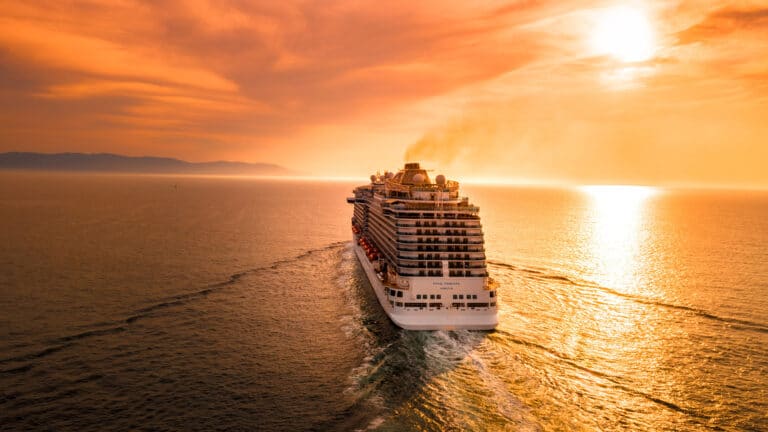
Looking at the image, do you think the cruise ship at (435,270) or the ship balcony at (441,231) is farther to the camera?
the ship balcony at (441,231)

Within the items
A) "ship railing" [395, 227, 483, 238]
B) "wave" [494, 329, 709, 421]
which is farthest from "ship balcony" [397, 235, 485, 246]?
"wave" [494, 329, 709, 421]

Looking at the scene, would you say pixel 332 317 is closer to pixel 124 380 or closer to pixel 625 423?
pixel 124 380

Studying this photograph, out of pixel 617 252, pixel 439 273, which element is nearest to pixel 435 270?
pixel 439 273

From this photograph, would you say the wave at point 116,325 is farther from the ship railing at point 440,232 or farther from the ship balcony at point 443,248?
the ship railing at point 440,232

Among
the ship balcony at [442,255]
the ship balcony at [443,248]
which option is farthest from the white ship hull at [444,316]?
the ship balcony at [443,248]

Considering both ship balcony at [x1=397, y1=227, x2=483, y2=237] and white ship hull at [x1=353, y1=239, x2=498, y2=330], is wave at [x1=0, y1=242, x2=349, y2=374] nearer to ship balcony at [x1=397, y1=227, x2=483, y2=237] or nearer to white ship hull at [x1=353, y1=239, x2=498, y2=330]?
white ship hull at [x1=353, y1=239, x2=498, y2=330]

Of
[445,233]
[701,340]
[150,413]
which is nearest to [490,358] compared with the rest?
[445,233]
